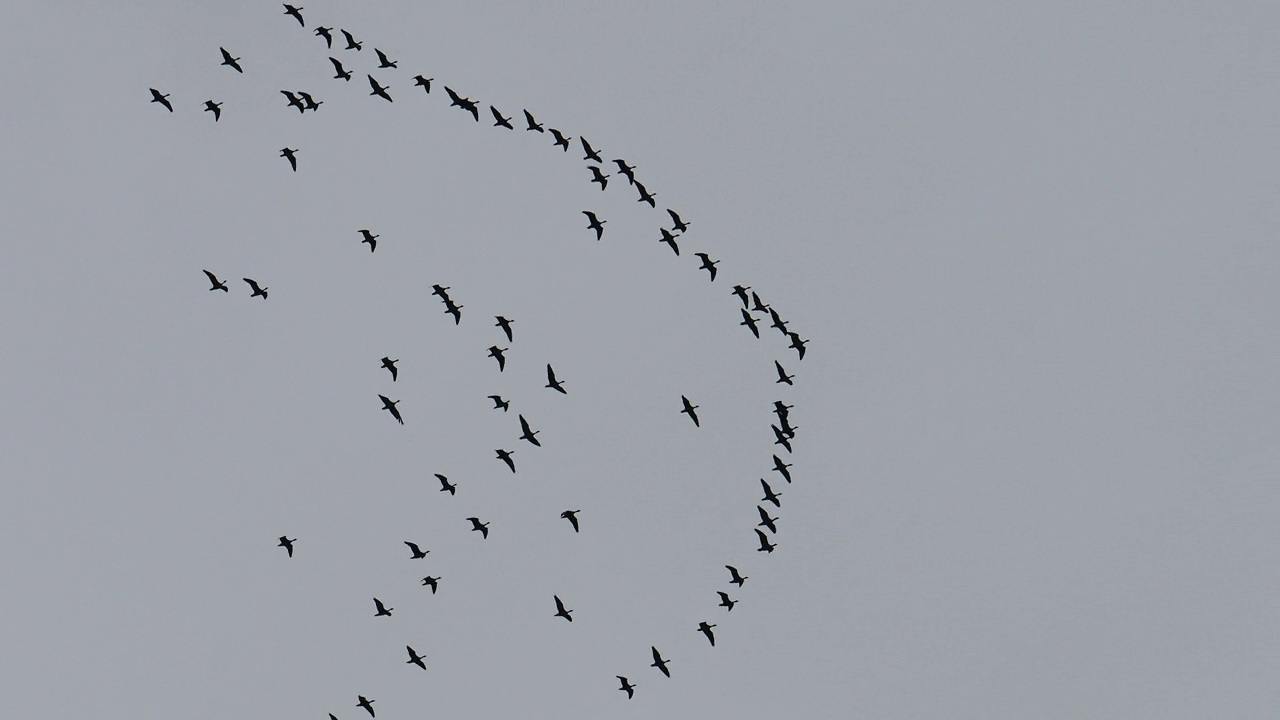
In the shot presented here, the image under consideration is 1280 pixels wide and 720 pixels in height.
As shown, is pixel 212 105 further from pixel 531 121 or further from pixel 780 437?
pixel 780 437

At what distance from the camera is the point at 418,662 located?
115250 mm

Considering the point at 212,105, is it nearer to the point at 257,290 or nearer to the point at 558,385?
the point at 257,290

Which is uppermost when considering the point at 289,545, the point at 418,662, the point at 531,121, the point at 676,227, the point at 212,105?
the point at 212,105

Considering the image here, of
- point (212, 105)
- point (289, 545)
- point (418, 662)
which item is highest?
point (212, 105)

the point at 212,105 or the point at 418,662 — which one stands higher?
the point at 212,105

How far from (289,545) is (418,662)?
12.4 meters

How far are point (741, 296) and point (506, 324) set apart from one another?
52.8 ft

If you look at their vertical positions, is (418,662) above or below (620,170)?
below

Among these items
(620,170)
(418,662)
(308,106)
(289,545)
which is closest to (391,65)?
(308,106)

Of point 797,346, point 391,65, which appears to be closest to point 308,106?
point 391,65

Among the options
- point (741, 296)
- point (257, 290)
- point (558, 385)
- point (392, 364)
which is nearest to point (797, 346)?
point (741, 296)

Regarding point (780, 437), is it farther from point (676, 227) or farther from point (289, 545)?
point (289, 545)

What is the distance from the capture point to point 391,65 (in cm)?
11162

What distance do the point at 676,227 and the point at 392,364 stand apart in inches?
844
